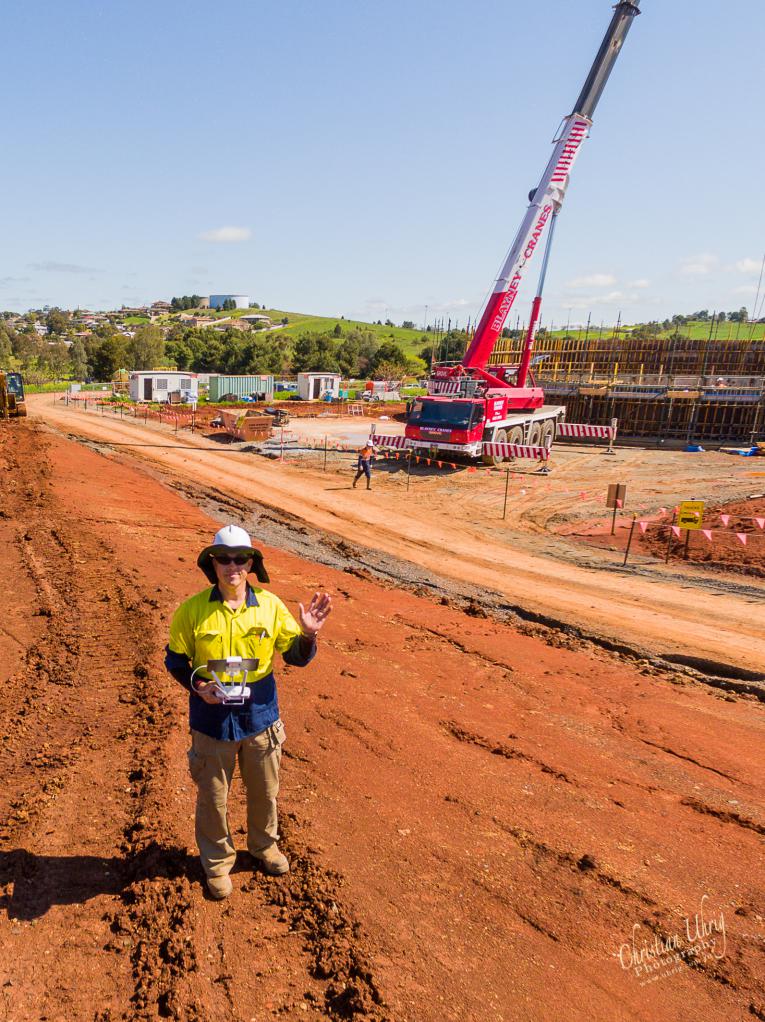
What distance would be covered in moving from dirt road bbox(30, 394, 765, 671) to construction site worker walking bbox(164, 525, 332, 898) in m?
7.41

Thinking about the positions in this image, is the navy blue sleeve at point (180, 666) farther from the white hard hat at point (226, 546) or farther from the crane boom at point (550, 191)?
the crane boom at point (550, 191)

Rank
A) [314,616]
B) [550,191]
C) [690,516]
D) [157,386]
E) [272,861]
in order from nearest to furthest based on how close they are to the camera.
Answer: [314,616] < [272,861] < [690,516] < [550,191] < [157,386]

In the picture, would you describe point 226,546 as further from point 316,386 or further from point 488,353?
point 316,386

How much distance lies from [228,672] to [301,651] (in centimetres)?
44

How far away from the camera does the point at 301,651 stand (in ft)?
12.6

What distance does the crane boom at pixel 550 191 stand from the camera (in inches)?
856

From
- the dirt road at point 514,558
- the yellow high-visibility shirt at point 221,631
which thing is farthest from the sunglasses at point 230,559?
the dirt road at point 514,558

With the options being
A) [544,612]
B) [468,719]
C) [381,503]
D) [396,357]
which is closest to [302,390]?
[396,357]

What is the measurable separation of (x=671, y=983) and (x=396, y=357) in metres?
81.3

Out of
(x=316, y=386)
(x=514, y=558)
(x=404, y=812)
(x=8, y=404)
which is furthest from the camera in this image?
(x=316, y=386)

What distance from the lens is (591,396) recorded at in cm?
3672

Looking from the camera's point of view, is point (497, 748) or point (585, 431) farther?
point (585, 431)

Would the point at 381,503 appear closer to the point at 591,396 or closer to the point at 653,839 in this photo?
the point at 653,839

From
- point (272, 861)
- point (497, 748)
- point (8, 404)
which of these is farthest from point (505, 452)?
point (8, 404)
